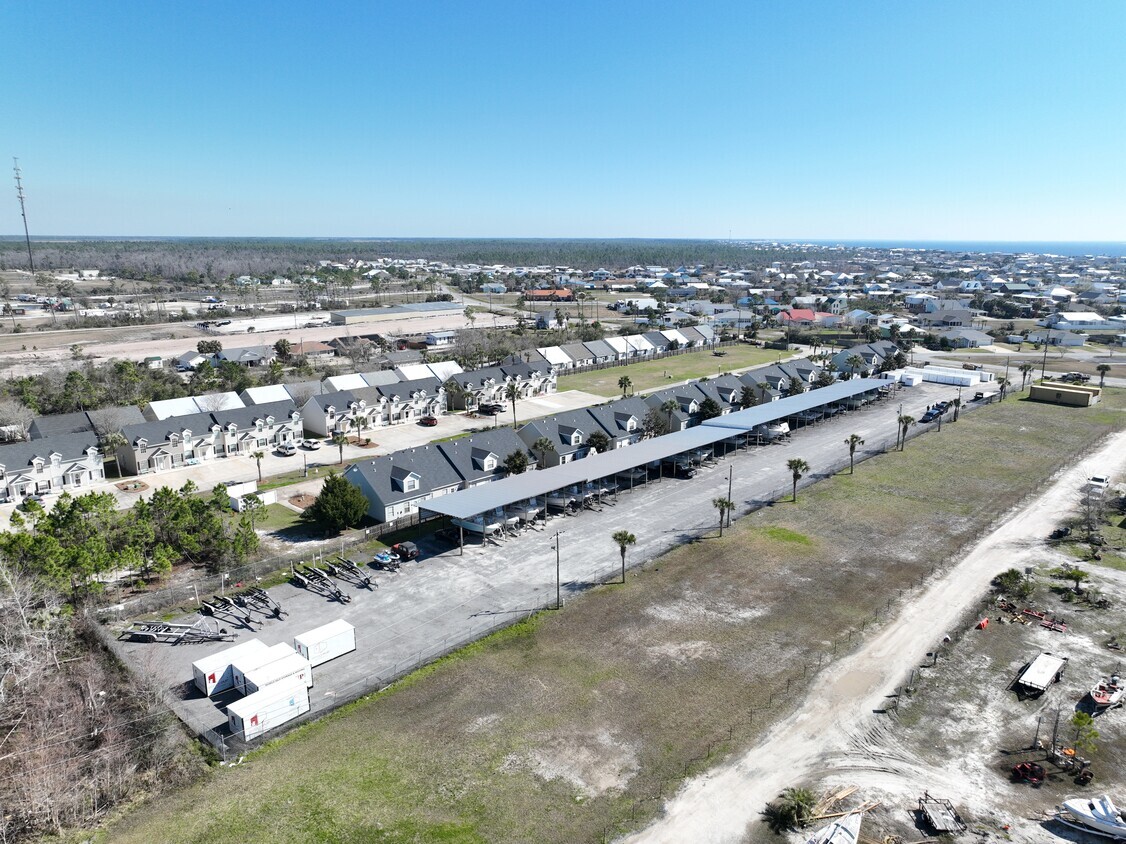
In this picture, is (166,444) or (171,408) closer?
(166,444)

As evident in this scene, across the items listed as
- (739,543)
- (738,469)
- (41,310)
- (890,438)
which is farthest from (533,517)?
(41,310)

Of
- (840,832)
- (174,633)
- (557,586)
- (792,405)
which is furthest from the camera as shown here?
(792,405)

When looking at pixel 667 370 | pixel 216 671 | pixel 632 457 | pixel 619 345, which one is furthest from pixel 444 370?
pixel 216 671

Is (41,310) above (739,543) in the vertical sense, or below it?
above

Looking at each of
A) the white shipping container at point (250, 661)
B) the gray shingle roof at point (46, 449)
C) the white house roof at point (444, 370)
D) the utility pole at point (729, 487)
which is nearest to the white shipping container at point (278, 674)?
the white shipping container at point (250, 661)

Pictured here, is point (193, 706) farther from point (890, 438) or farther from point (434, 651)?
point (890, 438)

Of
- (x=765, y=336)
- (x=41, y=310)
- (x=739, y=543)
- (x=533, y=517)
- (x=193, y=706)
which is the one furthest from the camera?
(x=41, y=310)

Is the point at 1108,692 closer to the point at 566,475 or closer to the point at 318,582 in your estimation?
the point at 566,475
